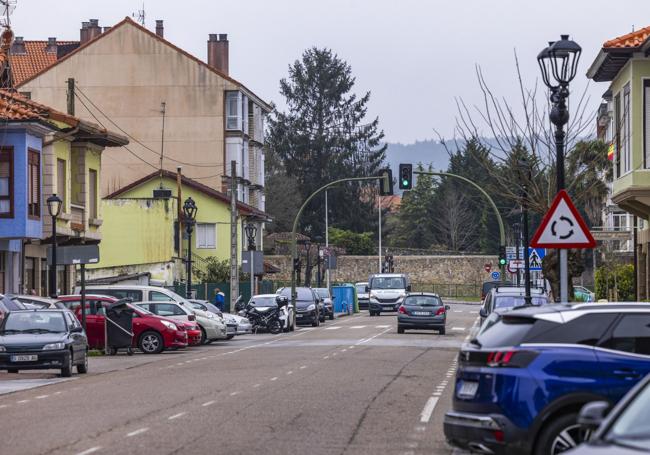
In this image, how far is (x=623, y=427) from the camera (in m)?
7.37

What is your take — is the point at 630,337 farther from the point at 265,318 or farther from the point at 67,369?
the point at 265,318

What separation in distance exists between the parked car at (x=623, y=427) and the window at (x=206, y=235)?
73583 mm

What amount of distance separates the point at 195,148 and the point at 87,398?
204 ft

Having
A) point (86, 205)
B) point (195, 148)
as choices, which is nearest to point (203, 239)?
point (195, 148)

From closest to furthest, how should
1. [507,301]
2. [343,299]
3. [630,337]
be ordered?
[630,337] → [507,301] → [343,299]

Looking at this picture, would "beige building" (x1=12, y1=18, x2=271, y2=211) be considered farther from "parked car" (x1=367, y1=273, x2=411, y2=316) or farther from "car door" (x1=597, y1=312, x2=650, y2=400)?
"car door" (x1=597, y1=312, x2=650, y2=400)

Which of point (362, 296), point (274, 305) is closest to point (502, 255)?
point (274, 305)

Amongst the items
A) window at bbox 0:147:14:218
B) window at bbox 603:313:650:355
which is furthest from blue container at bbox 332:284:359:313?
window at bbox 603:313:650:355

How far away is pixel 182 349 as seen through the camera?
4125 centimetres

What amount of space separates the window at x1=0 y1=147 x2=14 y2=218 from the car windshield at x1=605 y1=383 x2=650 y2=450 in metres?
37.2

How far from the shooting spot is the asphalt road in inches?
584

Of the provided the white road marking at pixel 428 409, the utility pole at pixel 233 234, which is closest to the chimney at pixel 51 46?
the utility pole at pixel 233 234

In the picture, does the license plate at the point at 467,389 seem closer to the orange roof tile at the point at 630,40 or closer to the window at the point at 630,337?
the window at the point at 630,337

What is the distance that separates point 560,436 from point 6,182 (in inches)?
1347
